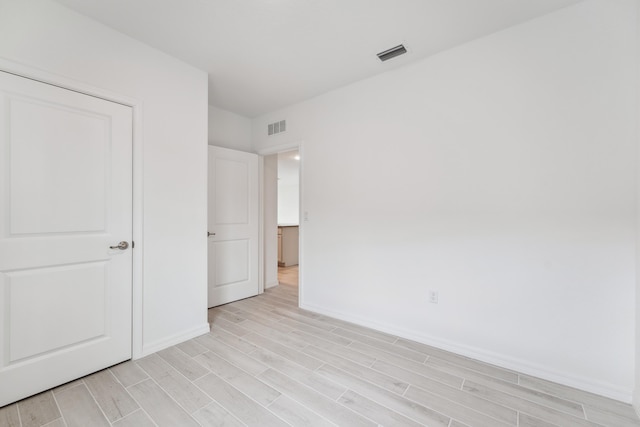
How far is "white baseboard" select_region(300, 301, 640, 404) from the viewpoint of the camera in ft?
5.85

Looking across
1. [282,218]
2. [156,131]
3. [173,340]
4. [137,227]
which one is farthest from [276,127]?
[282,218]

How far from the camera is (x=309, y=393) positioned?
6.02 feet

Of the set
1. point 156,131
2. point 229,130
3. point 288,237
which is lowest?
point 288,237

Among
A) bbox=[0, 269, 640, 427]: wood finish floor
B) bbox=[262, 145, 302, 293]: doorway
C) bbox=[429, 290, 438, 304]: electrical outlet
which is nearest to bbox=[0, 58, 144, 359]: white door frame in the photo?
bbox=[0, 269, 640, 427]: wood finish floor

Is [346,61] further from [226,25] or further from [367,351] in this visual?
[367,351]

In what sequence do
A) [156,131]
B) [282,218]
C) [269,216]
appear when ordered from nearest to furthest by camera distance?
[156,131] → [269,216] → [282,218]

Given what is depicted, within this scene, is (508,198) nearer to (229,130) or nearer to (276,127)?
(276,127)

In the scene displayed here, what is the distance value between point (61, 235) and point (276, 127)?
8.61 ft

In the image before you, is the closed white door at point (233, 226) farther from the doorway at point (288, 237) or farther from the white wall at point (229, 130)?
the doorway at point (288, 237)

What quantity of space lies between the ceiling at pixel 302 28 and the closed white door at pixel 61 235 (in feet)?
2.40

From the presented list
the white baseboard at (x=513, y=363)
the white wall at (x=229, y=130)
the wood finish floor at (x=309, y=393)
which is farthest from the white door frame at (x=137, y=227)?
the white baseboard at (x=513, y=363)

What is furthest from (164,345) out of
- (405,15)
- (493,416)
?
(405,15)

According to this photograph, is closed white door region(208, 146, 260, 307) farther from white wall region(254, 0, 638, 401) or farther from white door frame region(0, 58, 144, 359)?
white wall region(254, 0, 638, 401)

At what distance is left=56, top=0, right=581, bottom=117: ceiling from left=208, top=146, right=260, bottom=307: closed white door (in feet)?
3.82
